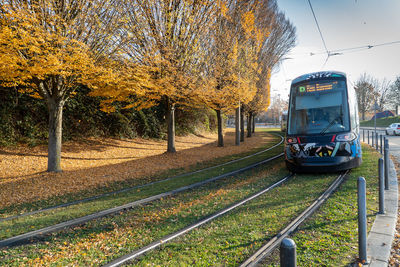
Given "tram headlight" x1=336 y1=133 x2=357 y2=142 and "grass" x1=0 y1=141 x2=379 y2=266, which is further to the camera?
"tram headlight" x1=336 y1=133 x2=357 y2=142

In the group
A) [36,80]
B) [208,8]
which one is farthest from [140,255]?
[208,8]

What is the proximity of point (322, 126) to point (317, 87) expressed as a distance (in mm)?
1442

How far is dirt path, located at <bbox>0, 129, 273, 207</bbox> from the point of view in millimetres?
7875

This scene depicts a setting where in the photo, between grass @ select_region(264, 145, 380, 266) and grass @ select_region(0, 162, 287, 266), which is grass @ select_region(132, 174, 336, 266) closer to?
grass @ select_region(264, 145, 380, 266)

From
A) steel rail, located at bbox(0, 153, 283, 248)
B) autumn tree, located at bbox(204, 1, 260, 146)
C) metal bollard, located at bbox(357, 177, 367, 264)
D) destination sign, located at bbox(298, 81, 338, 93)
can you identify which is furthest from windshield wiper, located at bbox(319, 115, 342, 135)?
autumn tree, located at bbox(204, 1, 260, 146)

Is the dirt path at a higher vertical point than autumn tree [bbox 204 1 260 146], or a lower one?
lower

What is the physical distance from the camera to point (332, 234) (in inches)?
154

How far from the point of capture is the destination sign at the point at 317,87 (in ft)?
27.7

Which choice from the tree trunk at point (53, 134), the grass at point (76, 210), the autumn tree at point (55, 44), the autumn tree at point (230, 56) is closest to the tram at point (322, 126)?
the grass at point (76, 210)

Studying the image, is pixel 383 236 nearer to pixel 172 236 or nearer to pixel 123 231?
pixel 172 236

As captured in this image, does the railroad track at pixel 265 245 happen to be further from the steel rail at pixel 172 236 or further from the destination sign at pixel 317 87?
the destination sign at pixel 317 87

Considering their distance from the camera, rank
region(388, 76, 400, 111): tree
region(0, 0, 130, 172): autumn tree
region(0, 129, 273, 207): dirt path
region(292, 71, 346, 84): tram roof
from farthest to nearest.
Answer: region(388, 76, 400, 111): tree → region(292, 71, 346, 84): tram roof → region(0, 129, 273, 207): dirt path → region(0, 0, 130, 172): autumn tree

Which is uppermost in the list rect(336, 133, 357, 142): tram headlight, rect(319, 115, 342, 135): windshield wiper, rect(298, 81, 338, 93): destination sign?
rect(298, 81, 338, 93): destination sign

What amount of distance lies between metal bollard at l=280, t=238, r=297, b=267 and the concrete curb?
83.8 inches
